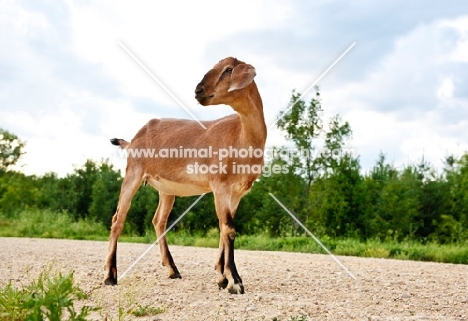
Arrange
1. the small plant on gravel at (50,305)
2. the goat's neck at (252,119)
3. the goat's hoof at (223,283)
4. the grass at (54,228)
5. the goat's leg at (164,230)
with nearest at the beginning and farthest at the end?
the small plant on gravel at (50,305)
the goat's neck at (252,119)
the goat's hoof at (223,283)
the goat's leg at (164,230)
the grass at (54,228)

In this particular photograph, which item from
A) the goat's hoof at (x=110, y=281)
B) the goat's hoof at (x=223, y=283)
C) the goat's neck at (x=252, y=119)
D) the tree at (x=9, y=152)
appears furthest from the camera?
the tree at (x=9, y=152)

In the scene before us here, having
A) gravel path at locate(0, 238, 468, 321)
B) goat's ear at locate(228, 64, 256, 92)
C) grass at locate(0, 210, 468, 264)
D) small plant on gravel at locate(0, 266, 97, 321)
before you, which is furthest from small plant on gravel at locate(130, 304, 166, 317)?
grass at locate(0, 210, 468, 264)

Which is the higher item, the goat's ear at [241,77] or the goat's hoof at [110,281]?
the goat's ear at [241,77]

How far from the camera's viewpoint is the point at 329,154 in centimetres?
1859

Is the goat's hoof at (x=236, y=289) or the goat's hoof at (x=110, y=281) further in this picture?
the goat's hoof at (x=110, y=281)

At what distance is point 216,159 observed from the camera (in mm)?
7191

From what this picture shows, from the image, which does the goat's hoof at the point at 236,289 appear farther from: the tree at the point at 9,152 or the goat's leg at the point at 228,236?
the tree at the point at 9,152

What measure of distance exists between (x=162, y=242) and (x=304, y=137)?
35.1 ft

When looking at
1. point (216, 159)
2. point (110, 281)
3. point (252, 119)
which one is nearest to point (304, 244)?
point (110, 281)

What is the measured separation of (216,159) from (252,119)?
68 centimetres

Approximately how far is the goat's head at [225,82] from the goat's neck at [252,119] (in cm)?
20

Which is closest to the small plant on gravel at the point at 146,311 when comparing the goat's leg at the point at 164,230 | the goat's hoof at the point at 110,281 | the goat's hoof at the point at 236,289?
the goat's hoof at the point at 236,289

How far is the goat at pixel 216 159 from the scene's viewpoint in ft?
22.2

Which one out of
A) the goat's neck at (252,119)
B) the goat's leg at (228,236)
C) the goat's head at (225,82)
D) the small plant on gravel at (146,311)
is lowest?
the small plant on gravel at (146,311)
